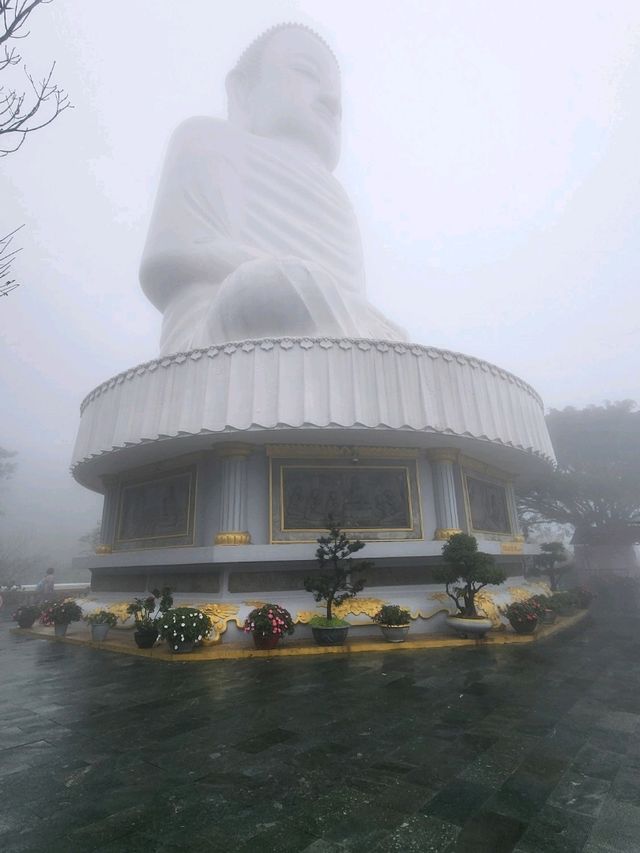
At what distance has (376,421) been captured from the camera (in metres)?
9.61

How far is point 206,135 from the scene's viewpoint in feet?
58.4

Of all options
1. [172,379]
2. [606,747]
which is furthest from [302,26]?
[606,747]

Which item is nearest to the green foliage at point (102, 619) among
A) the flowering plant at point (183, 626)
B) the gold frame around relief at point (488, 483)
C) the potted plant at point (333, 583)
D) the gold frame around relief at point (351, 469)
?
the flowering plant at point (183, 626)

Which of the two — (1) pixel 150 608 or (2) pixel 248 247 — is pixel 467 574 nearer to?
(1) pixel 150 608

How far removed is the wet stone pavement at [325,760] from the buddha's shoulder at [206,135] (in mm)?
16729

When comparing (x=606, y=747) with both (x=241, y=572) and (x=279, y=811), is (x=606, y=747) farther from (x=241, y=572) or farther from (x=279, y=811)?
(x=241, y=572)

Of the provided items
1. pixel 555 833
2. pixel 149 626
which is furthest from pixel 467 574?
pixel 555 833

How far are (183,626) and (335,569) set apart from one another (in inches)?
110

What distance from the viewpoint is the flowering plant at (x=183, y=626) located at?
334 inches

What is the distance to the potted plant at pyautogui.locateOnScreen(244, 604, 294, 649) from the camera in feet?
28.1

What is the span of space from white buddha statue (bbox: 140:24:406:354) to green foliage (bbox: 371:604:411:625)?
6.28 m

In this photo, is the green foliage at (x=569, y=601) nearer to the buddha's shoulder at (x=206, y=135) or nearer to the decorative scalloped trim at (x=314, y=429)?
the decorative scalloped trim at (x=314, y=429)

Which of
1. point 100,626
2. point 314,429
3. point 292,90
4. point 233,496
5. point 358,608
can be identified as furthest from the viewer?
point 292,90

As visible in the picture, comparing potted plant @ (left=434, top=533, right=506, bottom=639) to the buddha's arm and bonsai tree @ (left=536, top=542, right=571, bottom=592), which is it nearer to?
bonsai tree @ (left=536, top=542, right=571, bottom=592)
